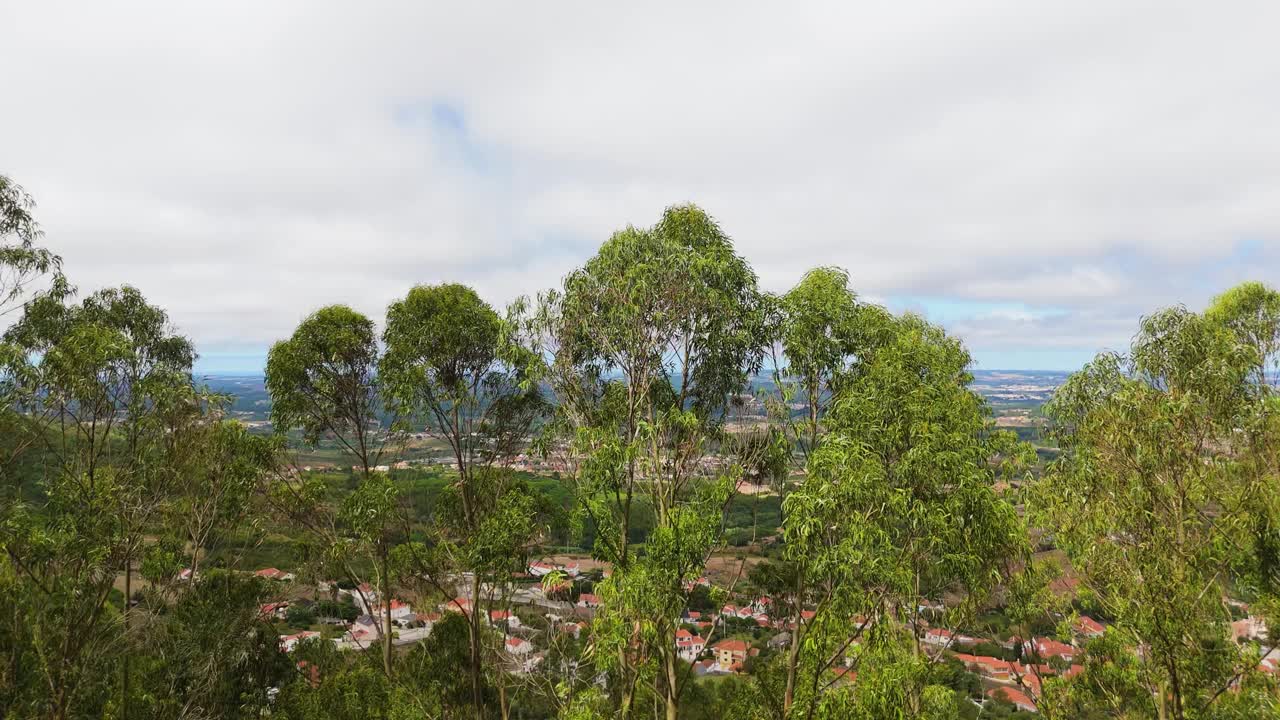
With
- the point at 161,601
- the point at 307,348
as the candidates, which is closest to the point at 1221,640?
the point at 307,348

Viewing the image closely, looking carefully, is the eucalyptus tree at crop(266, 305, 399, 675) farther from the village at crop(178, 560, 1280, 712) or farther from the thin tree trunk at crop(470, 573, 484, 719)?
the thin tree trunk at crop(470, 573, 484, 719)

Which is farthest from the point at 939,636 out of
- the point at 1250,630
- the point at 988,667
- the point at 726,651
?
the point at 988,667

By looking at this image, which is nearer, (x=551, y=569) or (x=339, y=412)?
(x=551, y=569)

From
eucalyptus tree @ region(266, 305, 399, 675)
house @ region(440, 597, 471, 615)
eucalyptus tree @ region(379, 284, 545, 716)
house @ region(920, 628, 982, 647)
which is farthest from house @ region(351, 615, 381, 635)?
house @ region(920, 628, 982, 647)

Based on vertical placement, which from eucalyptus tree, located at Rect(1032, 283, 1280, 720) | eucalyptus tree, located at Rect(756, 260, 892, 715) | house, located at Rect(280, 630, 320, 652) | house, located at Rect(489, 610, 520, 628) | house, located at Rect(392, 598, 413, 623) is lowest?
house, located at Rect(392, 598, 413, 623)

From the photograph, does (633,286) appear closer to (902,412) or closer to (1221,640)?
(902,412)

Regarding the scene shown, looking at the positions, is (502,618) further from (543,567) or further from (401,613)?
→ (401,613)
